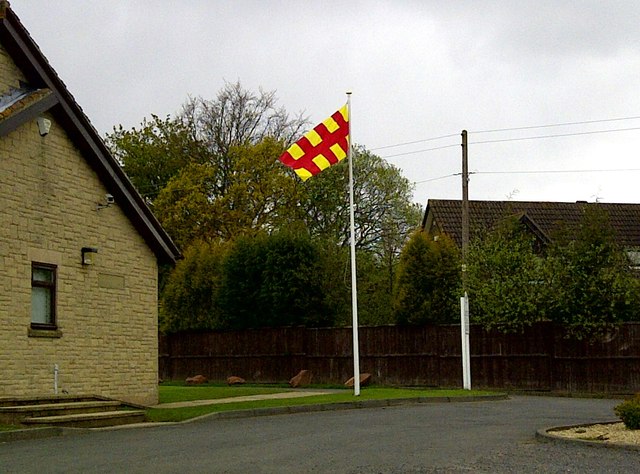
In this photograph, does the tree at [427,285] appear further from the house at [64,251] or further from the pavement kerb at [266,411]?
the house at [64,251]

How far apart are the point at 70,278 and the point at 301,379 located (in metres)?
14.7

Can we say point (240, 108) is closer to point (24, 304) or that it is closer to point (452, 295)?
point (452, 295)

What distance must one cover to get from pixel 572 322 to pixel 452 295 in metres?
4.41

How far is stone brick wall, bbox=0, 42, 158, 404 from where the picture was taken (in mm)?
20250

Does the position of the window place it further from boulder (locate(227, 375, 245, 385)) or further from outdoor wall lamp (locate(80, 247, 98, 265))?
boulder (locate(227, 375, 245, 385))

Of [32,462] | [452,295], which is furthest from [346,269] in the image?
[32,462]

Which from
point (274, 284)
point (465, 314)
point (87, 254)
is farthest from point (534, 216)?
point (87, 254)

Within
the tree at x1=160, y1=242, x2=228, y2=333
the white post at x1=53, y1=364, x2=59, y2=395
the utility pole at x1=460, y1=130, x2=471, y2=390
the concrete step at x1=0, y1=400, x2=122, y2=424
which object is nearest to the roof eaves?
Result: the white post at x1=53, y1=364, x2=59, y2=395

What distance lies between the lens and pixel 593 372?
30.8 meters

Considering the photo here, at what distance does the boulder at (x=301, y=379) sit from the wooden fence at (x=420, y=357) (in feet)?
2.46

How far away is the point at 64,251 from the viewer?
21.9m

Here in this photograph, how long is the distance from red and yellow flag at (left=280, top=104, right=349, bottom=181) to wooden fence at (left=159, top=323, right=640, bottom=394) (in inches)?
389

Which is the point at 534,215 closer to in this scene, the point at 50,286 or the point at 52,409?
the point at 50,286

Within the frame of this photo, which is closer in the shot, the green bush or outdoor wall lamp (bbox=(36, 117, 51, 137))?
the green bush
